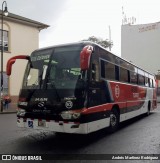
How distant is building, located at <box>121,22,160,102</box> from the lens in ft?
187

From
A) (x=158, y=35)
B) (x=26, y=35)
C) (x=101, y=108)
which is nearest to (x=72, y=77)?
(x=101, y=108)

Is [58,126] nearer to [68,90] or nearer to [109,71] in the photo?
[68,90]

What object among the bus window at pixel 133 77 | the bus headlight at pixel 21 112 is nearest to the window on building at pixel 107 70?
the bus headlight at pixel 21 112

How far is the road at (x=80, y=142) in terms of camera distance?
783 cm

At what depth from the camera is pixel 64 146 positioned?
850cm

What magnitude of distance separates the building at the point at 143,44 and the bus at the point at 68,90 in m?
48.4

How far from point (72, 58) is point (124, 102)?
4.38 metres

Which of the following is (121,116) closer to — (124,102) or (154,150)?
(124,102)

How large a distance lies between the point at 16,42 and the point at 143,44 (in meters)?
34.8

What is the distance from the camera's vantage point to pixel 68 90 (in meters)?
8.18

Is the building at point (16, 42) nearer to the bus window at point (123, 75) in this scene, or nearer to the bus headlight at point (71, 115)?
the bus window at point (123, 75)

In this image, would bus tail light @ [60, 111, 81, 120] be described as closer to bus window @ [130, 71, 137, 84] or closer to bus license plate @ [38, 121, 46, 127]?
bus license plate @ [38, 121, 46, 127]

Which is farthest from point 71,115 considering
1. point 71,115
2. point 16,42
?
point 16,42

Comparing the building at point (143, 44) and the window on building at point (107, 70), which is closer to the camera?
the window on building at point (107, 70)
